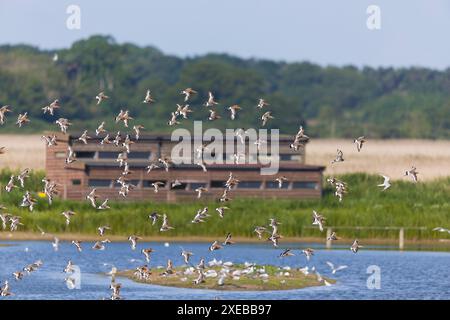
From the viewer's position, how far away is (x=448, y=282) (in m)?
67.0

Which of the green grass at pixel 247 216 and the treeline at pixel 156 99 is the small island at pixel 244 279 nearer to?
the green grass at pixel 247 216

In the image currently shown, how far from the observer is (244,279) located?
63.1 m

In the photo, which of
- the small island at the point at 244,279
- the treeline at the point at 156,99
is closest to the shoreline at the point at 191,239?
the small island at the point at 244,279

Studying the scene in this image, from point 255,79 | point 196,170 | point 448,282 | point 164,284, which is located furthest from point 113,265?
point 255,79

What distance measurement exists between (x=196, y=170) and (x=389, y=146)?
59.7 metres

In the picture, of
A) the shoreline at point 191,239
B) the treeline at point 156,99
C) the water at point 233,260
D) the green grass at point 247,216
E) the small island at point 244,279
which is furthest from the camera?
the treeline at point 156,99

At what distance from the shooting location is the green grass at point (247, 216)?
85.2 metres

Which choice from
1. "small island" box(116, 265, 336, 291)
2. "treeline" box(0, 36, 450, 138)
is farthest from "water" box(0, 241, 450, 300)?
"treeline" box(0, 36, 450, 138)

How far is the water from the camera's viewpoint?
61219 millimetres

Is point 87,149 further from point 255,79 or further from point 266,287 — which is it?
point 255,79

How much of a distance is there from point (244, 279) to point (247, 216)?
24409 millimetres

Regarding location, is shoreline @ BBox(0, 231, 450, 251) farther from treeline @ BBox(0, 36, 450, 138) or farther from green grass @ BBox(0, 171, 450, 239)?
treeline @ BBox(0, 36, 450, 138)

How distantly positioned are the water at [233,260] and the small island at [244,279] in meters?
0.63
